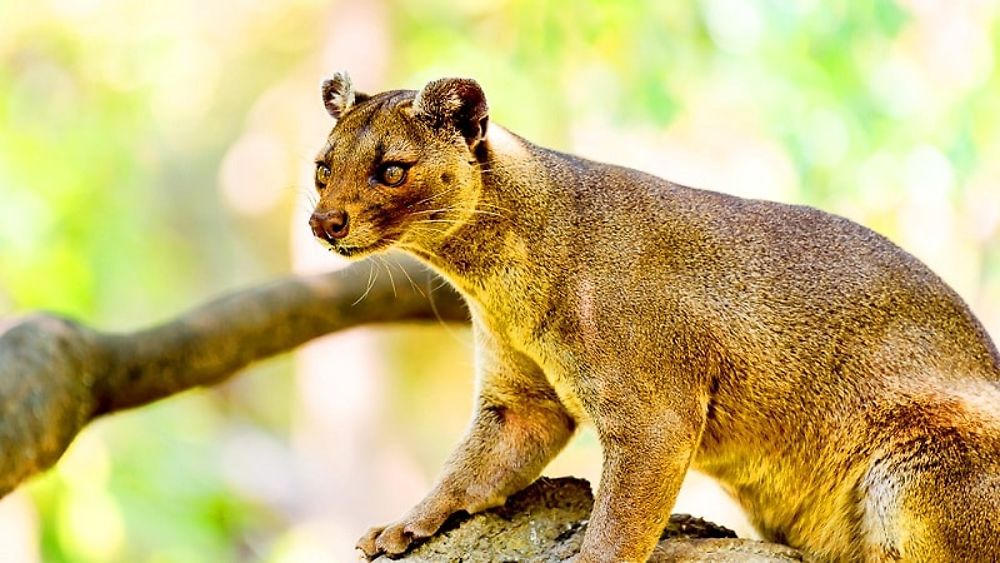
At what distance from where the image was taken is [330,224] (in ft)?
14.1

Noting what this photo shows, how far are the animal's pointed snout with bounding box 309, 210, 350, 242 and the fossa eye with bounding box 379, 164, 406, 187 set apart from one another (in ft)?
0.73

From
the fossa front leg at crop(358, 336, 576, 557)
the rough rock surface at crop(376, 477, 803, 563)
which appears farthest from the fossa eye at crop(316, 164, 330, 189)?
the rough rock surface at crop(376, 477, 803, 563)

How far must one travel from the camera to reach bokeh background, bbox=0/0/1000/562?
9.63 m

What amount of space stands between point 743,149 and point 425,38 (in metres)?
3.64

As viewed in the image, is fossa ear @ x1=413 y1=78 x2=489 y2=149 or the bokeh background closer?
fossa ear @ x1=413 y1=78 x2=489 y2=149

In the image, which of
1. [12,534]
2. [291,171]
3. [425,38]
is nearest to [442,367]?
[291,171]

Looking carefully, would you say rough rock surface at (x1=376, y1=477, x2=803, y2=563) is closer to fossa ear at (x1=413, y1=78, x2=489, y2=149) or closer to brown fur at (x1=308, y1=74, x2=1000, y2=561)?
brown fur at (x1=308, y1=74, x2=1000, y2=561)

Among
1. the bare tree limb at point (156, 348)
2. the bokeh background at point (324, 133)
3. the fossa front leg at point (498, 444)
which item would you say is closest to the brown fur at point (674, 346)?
the fossa front leg at point (498, 444)

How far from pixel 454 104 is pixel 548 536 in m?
1.65

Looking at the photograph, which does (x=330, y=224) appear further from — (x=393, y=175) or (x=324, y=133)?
(x=324, y=133)

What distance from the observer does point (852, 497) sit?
4.70m

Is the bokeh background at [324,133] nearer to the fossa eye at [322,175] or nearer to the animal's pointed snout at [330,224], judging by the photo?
the fossa eye at [322,175]

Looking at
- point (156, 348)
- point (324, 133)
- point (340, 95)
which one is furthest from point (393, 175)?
point (324, 133)

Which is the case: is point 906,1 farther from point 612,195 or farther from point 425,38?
point 612,195
